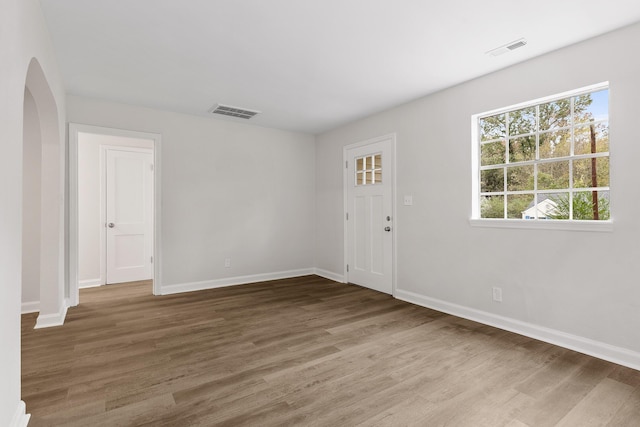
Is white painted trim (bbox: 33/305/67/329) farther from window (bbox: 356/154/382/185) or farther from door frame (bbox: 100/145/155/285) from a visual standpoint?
window (bbox: 356/154/382/185)

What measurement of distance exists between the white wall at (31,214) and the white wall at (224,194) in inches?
18.0

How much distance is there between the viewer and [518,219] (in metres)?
3.11

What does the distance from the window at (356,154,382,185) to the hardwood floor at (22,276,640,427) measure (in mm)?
1936

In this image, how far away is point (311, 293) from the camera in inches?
180

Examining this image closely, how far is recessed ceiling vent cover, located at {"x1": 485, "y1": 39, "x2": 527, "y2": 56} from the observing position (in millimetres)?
2682

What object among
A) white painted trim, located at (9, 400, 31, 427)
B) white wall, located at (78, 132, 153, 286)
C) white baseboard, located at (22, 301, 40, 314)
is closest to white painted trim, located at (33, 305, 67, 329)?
white baseboard, located at (22, 301, 40, 314)

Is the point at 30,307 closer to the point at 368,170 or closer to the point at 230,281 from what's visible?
the point at 230,281

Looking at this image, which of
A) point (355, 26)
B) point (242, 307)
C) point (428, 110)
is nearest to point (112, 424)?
point (242, 307)

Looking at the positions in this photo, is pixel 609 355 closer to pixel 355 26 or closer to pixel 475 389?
pixel 475 389

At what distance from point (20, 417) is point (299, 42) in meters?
3.04

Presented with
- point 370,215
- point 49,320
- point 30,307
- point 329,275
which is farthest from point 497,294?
point 30,307

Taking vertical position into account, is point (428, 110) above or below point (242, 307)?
above

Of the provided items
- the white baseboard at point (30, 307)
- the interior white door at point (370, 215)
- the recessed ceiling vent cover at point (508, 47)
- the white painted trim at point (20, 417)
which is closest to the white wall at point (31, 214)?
the white baseboard at point (30, 307)

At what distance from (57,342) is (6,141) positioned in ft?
7.25
